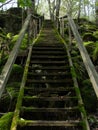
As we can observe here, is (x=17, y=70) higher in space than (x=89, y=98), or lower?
higher

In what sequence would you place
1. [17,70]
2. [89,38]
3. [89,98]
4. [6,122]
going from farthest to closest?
1. [89,38]
2. [17,70]
3. [89,98]
4. [6,122]

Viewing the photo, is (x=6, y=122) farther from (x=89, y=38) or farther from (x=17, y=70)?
(x=89, y=38)

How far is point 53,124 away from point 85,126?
541 mm

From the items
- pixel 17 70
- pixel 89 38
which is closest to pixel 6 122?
pixel 17 70

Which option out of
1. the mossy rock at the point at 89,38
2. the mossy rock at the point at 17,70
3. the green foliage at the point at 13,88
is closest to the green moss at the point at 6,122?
the green foliage at the point at 13,88

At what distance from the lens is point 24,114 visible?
4875 millimetres

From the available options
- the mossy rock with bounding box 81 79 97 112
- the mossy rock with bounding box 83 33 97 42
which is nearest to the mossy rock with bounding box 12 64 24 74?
the mossy rock with bounding box 81 79 97 112

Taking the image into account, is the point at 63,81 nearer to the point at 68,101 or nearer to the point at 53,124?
the point at 68,101

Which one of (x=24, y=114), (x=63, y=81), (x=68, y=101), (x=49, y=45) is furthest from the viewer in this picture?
(x=49, y=45)

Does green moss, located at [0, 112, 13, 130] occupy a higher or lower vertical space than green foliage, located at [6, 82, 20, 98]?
higher

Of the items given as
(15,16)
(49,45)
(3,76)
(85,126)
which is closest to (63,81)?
(85,126)

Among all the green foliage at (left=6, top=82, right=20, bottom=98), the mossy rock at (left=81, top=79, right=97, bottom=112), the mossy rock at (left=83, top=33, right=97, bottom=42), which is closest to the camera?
the green foliage at (left=6, top=82, right=20, bottom=98)

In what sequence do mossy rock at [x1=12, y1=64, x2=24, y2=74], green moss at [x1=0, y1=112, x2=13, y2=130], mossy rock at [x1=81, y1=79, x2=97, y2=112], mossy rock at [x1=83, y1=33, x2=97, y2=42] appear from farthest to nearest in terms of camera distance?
mossy rock at [x1=83, y1=33, x2=97, y2=42] < mossy rock at [x1=12, y1=64, x2=24, y2=74] < mossy rock at [x1=81, y1=79, x2=97, y2=112] < green moss at [x1=0, y1=112, x2=13, y2=130]

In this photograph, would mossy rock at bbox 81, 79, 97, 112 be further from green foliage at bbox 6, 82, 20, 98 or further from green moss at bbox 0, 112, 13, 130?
green moss at bbox 0, 112, 13, 130
